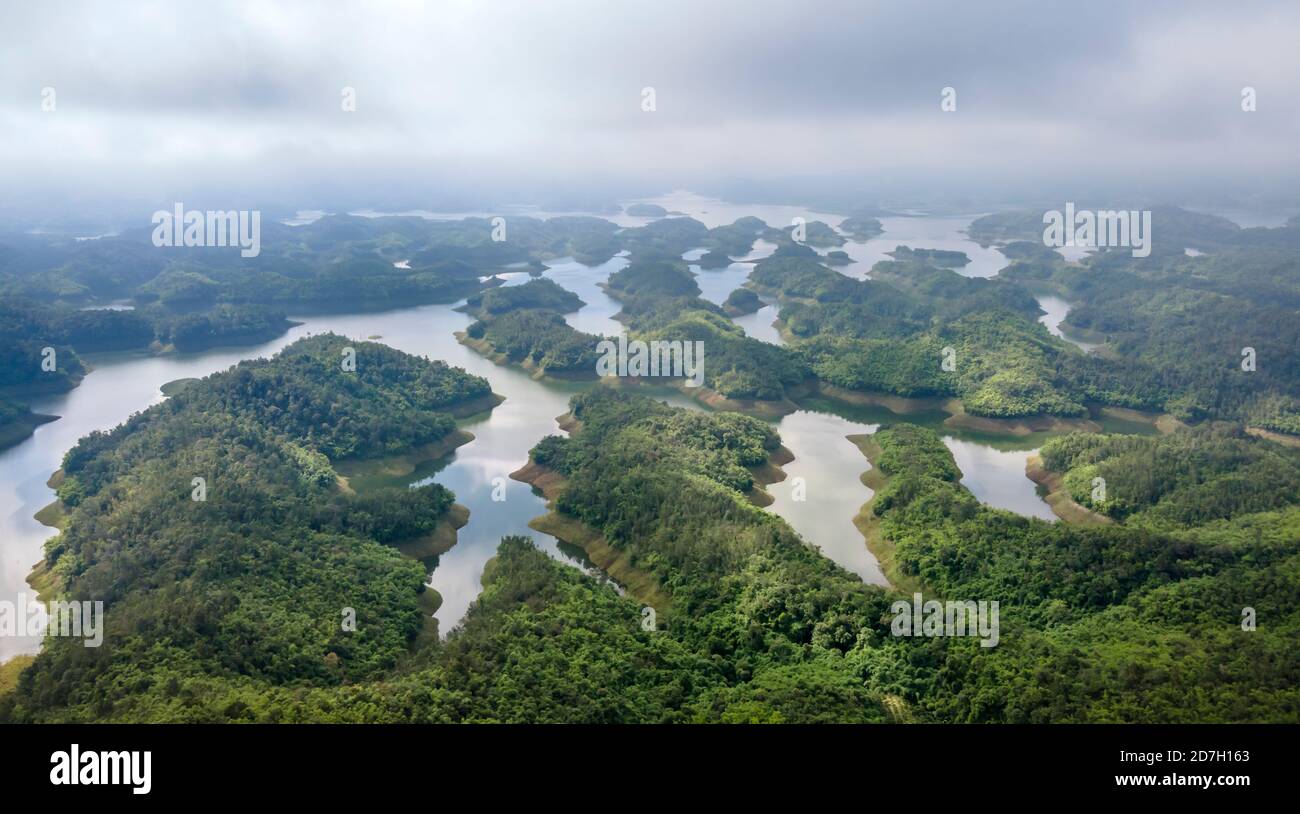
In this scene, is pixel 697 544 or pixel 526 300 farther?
pixel 526 300

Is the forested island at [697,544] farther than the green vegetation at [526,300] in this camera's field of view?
No

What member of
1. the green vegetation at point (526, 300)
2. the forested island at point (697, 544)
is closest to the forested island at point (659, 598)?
the forested island at point (697, 544)

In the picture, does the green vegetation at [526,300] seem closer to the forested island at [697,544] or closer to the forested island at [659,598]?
the forested island at [697,544]

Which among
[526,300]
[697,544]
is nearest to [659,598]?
[697,544]

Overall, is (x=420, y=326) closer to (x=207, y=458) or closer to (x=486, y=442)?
(x=486, y=442)

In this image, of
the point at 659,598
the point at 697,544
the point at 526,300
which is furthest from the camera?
the point at 526,300

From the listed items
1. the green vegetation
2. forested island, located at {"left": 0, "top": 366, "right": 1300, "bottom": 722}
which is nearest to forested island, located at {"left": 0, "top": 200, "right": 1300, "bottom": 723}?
forested island, located at {"left": 0, "top": 366, "right": 1300, "bottom": 722}

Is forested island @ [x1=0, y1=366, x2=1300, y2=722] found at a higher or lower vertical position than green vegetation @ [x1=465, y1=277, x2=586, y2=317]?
lower

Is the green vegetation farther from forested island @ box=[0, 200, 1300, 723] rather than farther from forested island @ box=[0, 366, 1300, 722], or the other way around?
forested island @ box=[0, 366, 1300, 722]

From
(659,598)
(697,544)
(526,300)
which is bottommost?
(659,598)

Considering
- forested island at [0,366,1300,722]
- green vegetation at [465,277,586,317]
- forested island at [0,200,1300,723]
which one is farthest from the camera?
green vegetation at [465,277,586,317]

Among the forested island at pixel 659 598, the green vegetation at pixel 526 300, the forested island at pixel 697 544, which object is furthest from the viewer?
the green vegetation at pixel 526 300

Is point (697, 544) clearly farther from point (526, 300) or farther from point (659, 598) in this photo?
point (526, 300)
